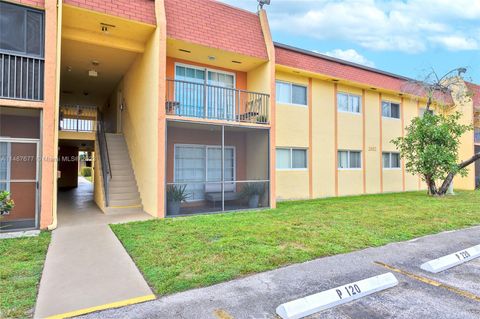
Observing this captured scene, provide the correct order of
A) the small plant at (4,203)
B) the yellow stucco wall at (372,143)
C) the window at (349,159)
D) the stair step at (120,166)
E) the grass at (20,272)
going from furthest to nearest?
the yellow stucco wall at (372,143), the window at (349,159), the stair step at (120,166), the small plant at (4,203), the grass at (20,272)

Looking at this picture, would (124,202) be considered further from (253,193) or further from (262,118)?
(262,118)

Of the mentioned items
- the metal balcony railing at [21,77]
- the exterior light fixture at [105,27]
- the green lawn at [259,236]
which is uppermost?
the exterior light fixture at [105,27]

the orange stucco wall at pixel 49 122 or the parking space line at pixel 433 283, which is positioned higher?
the orange stucco wall at pixel 49 122

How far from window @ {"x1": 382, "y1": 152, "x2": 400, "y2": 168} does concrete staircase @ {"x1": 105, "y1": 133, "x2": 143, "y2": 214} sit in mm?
13135

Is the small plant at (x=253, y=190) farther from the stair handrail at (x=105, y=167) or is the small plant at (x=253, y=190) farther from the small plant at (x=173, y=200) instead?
the stair handrail at (x=105, y=167)

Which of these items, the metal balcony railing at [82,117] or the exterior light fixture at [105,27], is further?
the metal balcony railing at [82,117]

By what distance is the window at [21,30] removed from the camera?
7.02 metres

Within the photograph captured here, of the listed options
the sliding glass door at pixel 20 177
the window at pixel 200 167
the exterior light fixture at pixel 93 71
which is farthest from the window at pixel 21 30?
the window at pixel 200 167

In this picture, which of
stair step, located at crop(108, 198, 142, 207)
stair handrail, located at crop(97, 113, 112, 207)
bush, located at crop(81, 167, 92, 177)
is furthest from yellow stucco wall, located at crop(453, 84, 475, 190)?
bush, located at crop(81, 167, 92, 177)

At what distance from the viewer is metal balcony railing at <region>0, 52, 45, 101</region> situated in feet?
22.7

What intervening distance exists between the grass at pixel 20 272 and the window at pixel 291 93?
983cm

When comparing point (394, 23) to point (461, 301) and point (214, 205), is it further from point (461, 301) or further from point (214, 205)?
point (461, 301)

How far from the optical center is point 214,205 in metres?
10.8

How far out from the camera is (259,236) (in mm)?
6523
